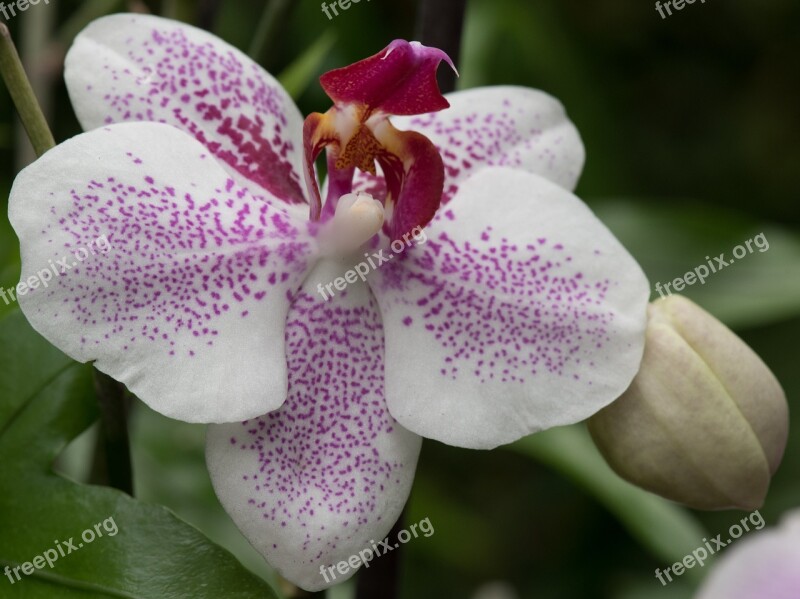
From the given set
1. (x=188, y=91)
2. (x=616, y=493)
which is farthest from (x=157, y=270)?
(x=616, y=493)

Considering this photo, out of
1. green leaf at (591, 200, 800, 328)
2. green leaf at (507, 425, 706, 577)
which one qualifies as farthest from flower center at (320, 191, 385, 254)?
green leaf at (591, 200, 800, 328)

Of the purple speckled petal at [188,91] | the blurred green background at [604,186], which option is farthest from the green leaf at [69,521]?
the blurred green background at [604,186]

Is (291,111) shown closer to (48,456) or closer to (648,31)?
(48,456)

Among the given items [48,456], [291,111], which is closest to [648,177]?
[291,111]

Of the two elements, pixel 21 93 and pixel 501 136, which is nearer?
pixel 21 93

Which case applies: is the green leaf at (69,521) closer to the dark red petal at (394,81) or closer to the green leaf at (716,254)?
the dark red petal at (394,81)

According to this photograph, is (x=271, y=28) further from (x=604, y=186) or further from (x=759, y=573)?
(x=604, y=186)

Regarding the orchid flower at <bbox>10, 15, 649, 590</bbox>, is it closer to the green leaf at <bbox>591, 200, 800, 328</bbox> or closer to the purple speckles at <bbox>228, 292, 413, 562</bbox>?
the purple speckles at <bbox>228, 292, 413, 562</bbox>
